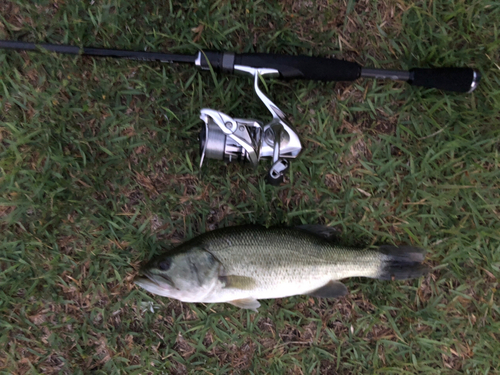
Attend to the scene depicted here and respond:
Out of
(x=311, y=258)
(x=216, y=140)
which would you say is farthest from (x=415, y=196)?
(x=216, y=140)

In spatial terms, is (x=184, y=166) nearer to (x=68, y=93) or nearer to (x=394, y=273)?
(x=68, y=93)

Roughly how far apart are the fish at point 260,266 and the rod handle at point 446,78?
126cm

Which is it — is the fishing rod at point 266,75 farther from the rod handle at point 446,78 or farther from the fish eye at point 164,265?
the fish eye at point 164,265

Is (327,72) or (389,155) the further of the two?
(389,155)

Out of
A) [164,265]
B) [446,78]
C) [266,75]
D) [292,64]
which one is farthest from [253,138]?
[446,78]

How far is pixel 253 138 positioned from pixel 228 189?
548mm

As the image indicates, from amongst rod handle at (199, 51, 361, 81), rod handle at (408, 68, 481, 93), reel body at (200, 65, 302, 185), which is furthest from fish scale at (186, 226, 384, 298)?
rod handle at (408, 68, 481, 93)

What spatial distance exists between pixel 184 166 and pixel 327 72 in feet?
4.30

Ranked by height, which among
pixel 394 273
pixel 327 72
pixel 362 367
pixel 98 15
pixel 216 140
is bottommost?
pixel 362 367

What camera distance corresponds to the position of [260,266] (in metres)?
2.43

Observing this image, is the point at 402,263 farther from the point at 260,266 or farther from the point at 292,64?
the point at 292,64

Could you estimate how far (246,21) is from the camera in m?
2.72

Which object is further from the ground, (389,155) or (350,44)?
(350,44)

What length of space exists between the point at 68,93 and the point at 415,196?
2.92 meters
